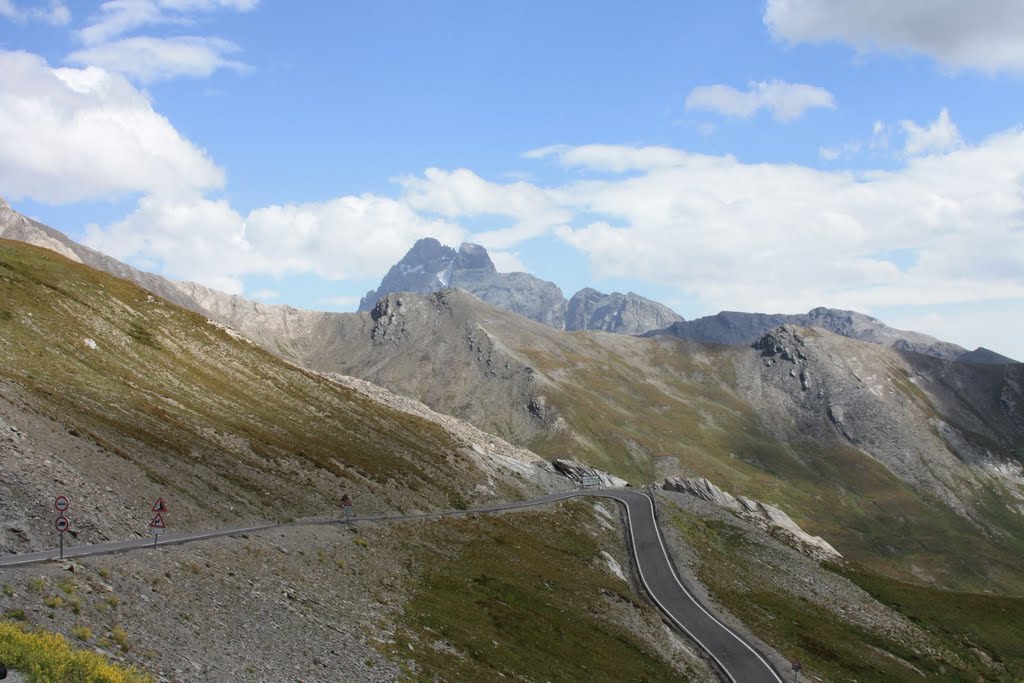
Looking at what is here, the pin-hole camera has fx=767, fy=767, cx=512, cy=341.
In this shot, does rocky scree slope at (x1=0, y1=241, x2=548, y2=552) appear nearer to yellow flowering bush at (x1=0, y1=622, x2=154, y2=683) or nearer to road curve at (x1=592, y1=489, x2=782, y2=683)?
yellow flowering bush at (x1=0, y1=622, x2=154, y2=683)

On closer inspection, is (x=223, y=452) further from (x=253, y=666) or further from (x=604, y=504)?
(x=604, y=504)

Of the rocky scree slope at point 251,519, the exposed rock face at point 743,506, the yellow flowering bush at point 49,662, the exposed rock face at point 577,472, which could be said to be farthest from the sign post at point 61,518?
the exposed rock face at point 743,506

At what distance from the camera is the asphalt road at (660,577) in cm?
3631

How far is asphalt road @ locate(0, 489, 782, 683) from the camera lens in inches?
1430

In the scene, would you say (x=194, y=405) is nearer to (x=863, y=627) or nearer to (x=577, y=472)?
(x=577, y=472)

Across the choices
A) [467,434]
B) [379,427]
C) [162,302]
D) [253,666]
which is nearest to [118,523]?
[253,666]

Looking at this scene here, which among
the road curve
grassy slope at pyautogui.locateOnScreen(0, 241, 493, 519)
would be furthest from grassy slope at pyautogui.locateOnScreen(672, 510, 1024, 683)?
grassy slope at pyautogui.locateOnScreen(0, 241, 493, 519)

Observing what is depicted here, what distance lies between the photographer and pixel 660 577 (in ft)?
237

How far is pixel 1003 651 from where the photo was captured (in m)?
78.1

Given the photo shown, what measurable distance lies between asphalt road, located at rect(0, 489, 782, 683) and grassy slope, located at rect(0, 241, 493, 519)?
683cm

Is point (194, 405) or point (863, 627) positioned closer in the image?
point (863, 627)

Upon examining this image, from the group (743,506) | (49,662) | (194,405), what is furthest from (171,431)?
(743,506)

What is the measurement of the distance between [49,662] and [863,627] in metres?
74.4

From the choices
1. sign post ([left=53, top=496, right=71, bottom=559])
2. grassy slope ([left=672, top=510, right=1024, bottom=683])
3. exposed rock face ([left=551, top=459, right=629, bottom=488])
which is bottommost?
grassy slope ([left=672, top=510, right=1024, bottom=683])
